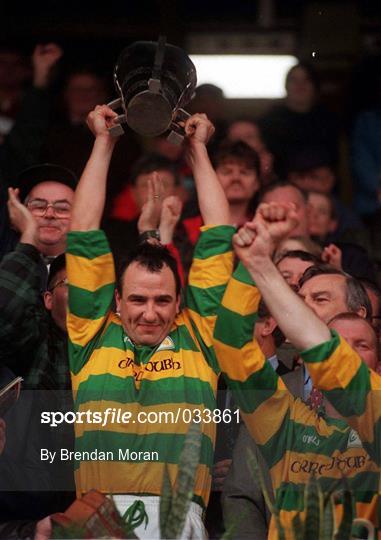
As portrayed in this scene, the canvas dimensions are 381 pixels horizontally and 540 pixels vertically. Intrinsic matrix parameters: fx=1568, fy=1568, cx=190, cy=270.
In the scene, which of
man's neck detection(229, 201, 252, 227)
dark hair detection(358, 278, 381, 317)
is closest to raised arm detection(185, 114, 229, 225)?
dark hair detection(358, 278, 381, 317)

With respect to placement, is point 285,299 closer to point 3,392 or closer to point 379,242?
point 3,392

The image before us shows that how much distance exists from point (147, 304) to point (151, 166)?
2352mm

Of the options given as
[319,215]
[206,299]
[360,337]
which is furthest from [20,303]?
[319,215]

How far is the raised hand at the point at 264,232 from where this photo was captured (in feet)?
17.0

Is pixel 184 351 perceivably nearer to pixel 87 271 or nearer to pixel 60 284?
pixel 87 271

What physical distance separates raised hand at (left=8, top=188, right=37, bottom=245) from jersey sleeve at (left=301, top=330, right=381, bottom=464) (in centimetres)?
155

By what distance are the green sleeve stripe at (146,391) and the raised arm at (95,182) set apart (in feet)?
1.96

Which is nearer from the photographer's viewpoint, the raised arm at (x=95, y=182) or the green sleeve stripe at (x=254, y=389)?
the green sleeve stripe at (x=254, y=389)

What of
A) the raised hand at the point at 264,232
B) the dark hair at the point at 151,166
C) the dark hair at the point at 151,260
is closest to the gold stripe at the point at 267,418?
the raised hand at the point at 264,232

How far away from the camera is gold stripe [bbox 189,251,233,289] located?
5.95 meters

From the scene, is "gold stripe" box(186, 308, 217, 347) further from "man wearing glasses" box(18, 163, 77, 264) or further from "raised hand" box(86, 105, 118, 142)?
"man wearing glasses" box(18, 163, 77, 264)

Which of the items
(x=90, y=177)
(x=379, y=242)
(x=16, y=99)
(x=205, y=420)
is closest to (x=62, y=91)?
(x=16, y=99)

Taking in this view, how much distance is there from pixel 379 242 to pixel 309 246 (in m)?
1.15

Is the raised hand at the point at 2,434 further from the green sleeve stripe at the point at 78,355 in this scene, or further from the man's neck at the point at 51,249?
the man's neck at the point at 51,249
